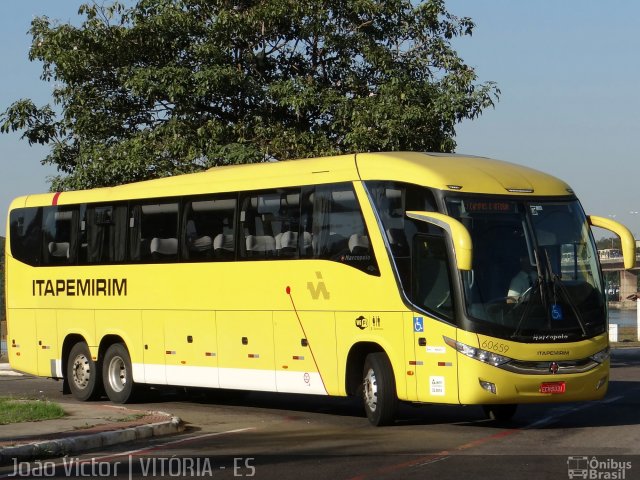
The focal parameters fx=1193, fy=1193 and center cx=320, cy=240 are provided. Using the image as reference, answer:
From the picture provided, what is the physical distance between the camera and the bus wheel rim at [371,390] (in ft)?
52.2

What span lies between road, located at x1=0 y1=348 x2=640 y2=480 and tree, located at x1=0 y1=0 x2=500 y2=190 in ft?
26.1

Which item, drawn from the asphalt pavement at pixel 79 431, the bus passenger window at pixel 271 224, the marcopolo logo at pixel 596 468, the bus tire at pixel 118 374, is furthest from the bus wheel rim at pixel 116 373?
the marcopolo logo at pixel 596 468

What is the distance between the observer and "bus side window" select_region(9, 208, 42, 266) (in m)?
22.4

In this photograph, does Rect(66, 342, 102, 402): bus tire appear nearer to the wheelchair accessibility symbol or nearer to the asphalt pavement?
the asphalt pavement

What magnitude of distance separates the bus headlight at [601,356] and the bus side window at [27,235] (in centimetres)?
1129

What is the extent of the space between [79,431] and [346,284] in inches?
163

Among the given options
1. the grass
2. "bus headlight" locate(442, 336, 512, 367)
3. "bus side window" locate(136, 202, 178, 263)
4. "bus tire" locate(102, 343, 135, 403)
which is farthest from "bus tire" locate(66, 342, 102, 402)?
"bus headlight" locate(442, 336, 512, 367)

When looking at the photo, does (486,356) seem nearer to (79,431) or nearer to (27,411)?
(79,431)

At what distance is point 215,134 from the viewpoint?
26.0 m

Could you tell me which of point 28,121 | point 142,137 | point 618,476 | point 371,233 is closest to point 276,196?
point 371,233

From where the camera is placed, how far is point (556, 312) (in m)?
14.9

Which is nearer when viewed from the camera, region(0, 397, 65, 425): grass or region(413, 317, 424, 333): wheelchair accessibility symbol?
region(413, 317, 424, 333): wheelchair accessibility symbol

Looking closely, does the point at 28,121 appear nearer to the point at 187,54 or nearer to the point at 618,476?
the point at 187,54

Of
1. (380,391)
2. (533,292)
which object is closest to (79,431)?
(380,391)
